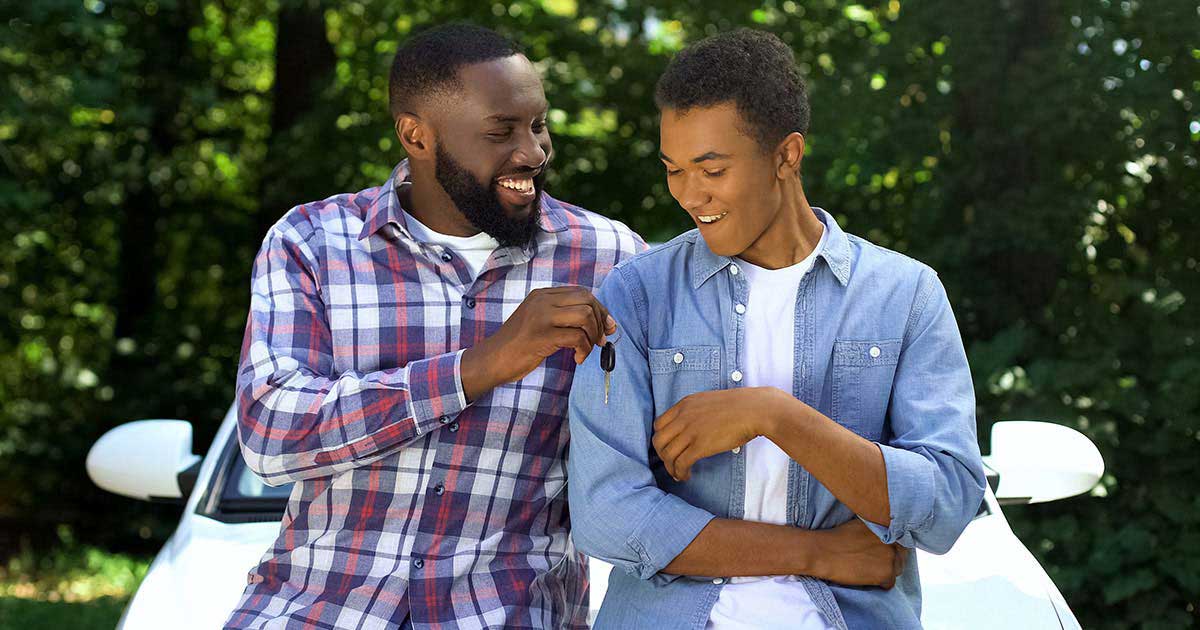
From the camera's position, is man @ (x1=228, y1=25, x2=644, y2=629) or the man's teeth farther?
the man's teeth

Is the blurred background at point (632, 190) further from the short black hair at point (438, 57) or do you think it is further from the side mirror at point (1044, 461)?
the short black hair at point (438, 57)

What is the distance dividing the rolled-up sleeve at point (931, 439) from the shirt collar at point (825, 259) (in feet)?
0.47

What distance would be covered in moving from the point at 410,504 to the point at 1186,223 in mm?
4534

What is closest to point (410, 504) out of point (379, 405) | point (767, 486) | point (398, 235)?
point (379, 405)

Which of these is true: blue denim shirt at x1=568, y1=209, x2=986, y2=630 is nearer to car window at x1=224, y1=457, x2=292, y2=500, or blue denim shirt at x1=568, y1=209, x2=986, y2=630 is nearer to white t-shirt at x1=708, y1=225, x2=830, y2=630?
white t-shirt at x1=708, y1=225, x2=830, y2=630

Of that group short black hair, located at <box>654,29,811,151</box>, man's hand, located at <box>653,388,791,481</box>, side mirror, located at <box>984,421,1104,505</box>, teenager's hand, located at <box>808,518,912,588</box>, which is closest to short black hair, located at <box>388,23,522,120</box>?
short black hair, located at <box>654,29,811,151</box>

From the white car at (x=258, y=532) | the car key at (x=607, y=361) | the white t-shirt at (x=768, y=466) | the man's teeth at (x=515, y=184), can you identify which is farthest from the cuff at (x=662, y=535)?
the man's teeth at (x=515, y=184)

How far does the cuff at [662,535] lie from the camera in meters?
2.25

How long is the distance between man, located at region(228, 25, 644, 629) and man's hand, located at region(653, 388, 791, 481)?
345mm

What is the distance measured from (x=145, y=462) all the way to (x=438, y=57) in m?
1.44

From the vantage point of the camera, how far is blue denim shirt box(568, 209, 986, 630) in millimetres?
2260

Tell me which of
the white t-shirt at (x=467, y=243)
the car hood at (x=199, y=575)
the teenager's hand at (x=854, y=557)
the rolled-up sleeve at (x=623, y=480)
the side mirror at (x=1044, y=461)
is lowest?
the car hood at (x=199, y=575)

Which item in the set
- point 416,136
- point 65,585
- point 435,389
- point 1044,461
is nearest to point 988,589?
point 1044,461

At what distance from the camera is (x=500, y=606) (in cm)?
265
